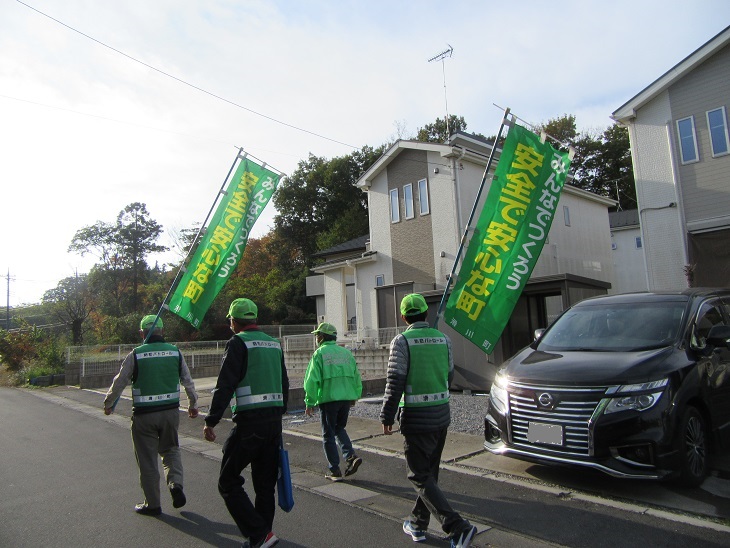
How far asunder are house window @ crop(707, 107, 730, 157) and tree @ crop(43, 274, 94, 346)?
88.3 feet

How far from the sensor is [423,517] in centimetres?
425

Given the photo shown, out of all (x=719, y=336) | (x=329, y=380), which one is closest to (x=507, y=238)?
(x=719, y=336)

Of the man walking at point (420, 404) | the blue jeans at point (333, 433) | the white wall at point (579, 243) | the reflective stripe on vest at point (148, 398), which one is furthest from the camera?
the white wall at point (579, 243)

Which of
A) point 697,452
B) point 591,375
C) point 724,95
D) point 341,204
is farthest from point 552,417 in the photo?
point 341,204

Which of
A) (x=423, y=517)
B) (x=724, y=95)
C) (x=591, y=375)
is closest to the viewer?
(x=423, y=517)

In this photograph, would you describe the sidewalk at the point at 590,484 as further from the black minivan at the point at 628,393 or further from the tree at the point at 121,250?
the tree at the point at 121,250

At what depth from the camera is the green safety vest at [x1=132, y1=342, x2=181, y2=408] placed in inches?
214

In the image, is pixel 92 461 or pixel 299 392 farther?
pixel 299 392

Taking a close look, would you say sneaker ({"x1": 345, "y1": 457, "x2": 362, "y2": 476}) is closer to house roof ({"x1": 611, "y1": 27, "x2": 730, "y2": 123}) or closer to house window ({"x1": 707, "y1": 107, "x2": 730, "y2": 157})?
house window ({"x1": 707, "y1": 107, "x2": 730, "y2": 157})

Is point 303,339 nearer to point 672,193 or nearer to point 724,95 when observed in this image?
point 672,193

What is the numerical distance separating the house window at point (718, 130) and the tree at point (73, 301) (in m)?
26.9

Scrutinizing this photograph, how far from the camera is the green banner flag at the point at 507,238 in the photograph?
7082 mm

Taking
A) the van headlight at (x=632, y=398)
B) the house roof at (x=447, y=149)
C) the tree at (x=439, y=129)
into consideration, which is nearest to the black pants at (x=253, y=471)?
the van headlight at (x=632, y=398)

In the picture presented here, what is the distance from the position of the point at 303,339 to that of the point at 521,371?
16746 mm
